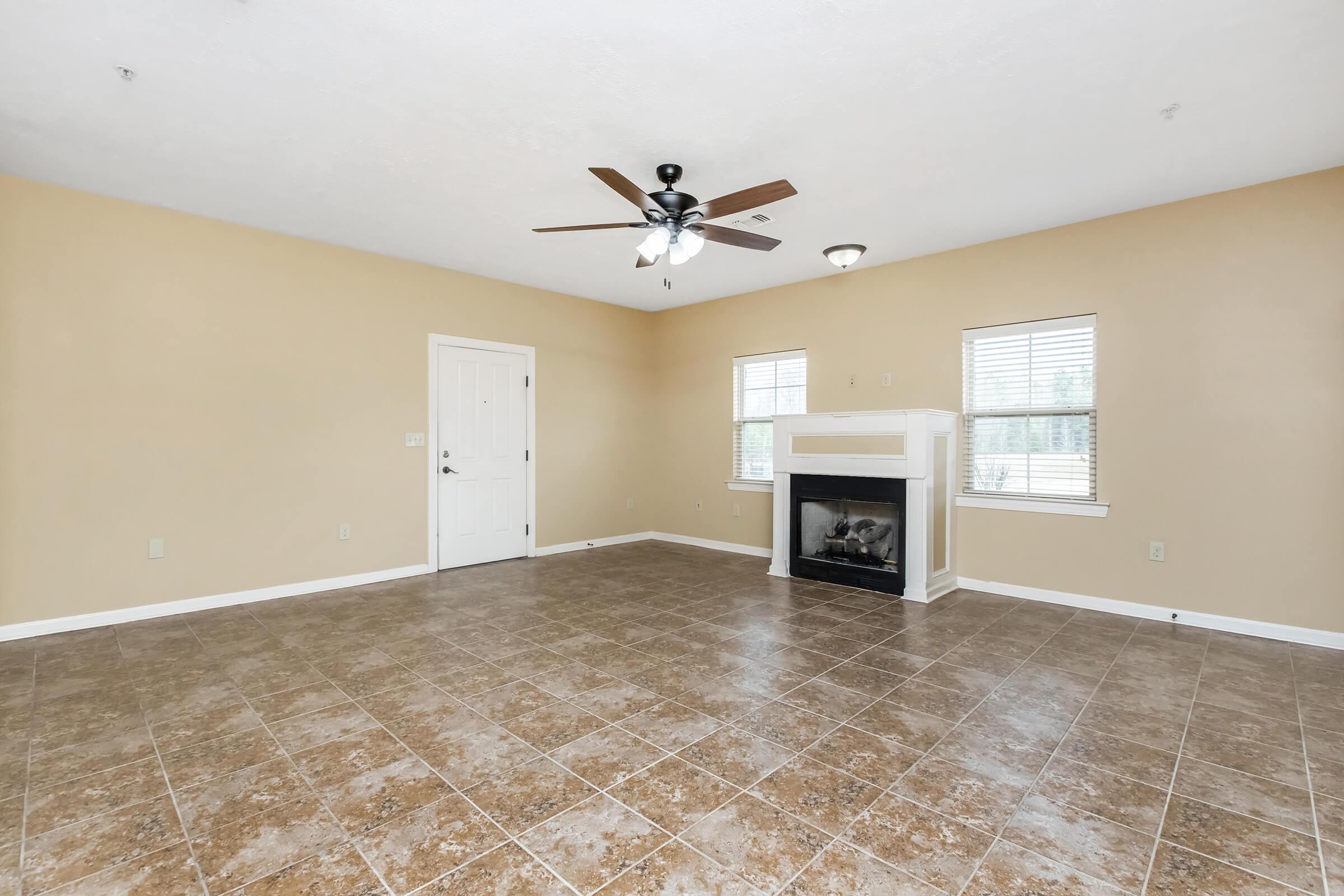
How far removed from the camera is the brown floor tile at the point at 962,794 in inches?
74.1

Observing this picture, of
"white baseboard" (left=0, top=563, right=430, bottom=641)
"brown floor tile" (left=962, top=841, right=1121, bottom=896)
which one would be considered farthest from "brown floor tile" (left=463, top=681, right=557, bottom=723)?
"white baseboard" (left=0, top=563, right=430, bottom=641)

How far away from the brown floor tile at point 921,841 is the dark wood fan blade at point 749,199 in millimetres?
2503

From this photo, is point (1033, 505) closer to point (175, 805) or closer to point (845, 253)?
point (845, 253)

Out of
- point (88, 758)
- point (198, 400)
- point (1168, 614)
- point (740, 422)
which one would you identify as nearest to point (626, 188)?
point (88, 758)

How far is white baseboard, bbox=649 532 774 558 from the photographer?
627cm

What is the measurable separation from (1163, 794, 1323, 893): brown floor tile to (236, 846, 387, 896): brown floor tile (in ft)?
7.40

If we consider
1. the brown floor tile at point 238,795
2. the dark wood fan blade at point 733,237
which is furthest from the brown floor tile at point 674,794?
the dark wood fan blade at point 733,237

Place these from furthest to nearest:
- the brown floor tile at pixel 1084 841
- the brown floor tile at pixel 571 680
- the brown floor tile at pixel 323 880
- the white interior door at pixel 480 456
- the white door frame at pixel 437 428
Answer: the white interior door at pixel 480 456
the white door frame at pixel 437 428
the brown floor tile at pixel 571 680
the brown floor tile at pixel 1084 841
the brown floor tile at pixel 323 880

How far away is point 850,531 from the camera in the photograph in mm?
5062

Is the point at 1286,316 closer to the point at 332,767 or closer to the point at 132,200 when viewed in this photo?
the point at 332,767

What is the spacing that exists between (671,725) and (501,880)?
0.99 meters

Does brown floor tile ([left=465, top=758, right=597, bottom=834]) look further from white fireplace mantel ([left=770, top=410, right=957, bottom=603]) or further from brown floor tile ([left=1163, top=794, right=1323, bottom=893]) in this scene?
white fireplace mantel ([left=770, top=410, right=957, bottom=603])

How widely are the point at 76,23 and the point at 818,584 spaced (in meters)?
5.15

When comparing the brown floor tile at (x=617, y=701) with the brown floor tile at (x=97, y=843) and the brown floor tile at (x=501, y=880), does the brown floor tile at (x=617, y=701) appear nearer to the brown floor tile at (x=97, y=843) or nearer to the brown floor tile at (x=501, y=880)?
the brown floor tile at (x=501, y=880)
